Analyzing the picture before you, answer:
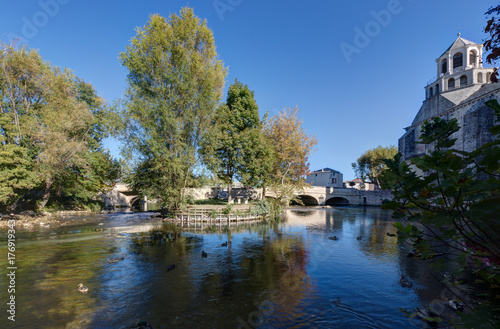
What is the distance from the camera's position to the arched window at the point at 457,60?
5134 centimetres

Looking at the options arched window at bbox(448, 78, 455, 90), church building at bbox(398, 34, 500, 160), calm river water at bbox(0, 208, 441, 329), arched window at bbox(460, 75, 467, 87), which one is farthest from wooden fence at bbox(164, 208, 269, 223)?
arched window at bbox(460, 75, 467, 87)

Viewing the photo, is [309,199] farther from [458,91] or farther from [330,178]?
[458,91]

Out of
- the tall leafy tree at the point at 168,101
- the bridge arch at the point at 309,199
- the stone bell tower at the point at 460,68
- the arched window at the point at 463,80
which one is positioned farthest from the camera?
the bridge arch at the point at 309,199

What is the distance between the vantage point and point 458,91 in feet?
161

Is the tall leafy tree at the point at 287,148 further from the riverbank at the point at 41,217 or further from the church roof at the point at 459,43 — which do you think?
the church roof at the point at 459,43

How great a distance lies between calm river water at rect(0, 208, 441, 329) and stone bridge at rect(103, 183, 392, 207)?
31149 mm

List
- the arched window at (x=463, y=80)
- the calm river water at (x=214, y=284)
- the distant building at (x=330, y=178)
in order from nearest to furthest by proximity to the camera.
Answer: the calm river water at (x=214, y=284) < the arched window at (x=463, y=80) < the distant building at (x=330, y=178)

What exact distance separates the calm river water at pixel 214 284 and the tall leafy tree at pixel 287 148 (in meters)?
24.0

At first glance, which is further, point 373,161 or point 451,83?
point 373,161

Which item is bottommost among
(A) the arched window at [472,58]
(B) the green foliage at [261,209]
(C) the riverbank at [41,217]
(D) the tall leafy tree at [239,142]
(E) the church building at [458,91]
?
(C) the riverbank at [41,217]

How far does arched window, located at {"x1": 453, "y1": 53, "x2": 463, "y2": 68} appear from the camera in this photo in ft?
168

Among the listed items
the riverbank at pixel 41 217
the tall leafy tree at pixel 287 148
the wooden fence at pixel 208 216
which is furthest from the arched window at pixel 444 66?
the wooden fence at pixel 208 216

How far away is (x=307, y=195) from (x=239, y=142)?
110 ft

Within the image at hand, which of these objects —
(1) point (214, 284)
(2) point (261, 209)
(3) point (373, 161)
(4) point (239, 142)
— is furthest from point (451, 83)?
(1) point (214, 284)
